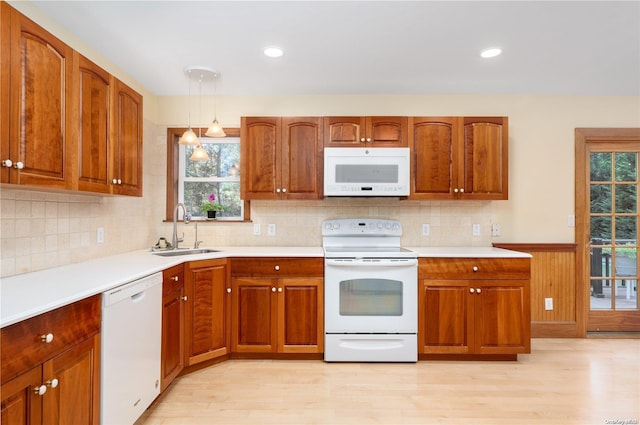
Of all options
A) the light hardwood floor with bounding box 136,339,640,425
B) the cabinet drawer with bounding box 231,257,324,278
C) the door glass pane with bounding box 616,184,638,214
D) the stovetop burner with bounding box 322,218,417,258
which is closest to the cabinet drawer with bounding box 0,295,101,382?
the light hardwood floor with bounding box 136,339,640,425

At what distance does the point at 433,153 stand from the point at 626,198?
6.77 feet

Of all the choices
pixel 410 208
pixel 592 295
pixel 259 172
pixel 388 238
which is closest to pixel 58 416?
pixel 259 172

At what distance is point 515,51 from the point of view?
7.97ft

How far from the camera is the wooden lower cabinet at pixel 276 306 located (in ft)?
8.78

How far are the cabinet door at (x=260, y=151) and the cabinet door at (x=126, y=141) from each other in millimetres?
840

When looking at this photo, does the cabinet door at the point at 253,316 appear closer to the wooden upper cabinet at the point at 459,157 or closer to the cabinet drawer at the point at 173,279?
the cabinet drawer at the point at 173,279

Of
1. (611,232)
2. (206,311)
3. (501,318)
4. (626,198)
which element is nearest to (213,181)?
(206,311)

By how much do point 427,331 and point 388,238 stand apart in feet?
2.94

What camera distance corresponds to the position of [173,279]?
2.21 m

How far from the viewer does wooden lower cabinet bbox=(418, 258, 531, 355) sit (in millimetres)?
2670

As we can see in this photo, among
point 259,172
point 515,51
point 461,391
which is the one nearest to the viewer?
point 461,391

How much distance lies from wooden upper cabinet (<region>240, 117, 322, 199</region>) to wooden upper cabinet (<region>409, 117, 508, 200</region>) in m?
0.87

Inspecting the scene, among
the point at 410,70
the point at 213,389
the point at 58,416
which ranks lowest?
the point at 213,389

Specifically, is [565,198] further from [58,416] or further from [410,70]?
[58,416]
